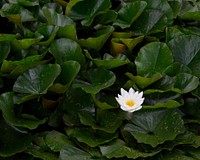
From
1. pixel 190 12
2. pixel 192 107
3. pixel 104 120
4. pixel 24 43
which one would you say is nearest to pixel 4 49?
pixel 24 43

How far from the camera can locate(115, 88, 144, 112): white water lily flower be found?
1.88 metres

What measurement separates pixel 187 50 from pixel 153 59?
18cm

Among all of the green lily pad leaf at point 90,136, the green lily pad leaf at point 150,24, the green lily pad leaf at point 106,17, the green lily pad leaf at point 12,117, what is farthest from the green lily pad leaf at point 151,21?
the green lily pad leaf at point 12,117

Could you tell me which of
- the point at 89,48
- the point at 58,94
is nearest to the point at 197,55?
the point at 89,48

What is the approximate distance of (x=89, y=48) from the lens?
216 centimetres

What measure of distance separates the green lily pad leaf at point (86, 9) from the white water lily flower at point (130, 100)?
1.63 feet

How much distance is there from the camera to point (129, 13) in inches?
89.1

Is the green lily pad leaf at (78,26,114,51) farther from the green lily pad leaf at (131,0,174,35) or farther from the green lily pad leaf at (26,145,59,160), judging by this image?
the green lily pad leaf at (26,145,59,160)

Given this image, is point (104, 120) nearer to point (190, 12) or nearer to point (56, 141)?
point (56, 141)

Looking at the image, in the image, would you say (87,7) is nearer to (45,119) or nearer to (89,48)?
(89,48)

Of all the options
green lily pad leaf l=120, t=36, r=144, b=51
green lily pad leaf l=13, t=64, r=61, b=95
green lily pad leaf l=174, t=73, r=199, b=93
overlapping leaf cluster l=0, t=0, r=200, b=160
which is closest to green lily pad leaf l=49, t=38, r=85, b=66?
overlapping leaf cluster l=0, t=0, r=200, b=160

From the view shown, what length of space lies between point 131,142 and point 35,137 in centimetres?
40

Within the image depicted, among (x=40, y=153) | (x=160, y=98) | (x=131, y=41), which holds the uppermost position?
(x=131, y=41)

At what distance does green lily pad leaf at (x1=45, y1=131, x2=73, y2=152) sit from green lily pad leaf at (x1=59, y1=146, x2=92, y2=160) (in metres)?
0.03
